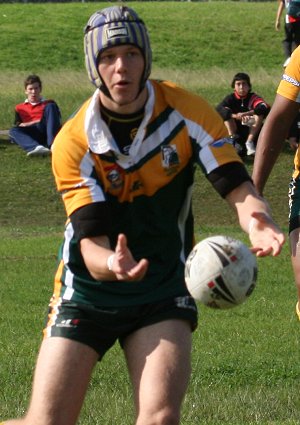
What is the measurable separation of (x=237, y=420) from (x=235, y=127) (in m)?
14.7

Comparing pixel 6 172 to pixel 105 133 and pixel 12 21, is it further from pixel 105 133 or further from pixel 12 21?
pixel 12 21

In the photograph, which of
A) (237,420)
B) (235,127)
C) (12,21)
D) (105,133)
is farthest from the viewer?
(12,21)

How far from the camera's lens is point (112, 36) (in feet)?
18.0

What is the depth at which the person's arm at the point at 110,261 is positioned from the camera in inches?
197

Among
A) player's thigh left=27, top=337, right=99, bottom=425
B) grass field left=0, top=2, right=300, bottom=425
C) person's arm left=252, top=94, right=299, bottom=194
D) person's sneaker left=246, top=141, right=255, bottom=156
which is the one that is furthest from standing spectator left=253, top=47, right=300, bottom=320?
person's sneaker left=246, top=141, right=255, bottom=156

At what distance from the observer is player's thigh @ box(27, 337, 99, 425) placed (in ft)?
17.5


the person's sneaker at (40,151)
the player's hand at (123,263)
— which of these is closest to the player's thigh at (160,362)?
the player's hand at (123,263)

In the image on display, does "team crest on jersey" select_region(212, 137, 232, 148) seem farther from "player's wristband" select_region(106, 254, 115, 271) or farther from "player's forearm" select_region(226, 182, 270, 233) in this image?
"player's wristband" select_region(106, 254, 115, 271)

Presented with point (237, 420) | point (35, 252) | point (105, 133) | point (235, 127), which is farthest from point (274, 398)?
point (235, 127)

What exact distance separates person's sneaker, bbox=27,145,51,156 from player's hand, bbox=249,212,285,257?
1798 cm

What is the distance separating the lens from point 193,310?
5645mm

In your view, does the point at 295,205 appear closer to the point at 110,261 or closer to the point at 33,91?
the point at 110,261

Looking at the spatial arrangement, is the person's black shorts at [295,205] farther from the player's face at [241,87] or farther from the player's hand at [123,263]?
the player's face at [241,87]

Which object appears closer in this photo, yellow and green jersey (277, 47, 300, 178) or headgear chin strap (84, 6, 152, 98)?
headgear chin strap (84, 6, 152, 98)
